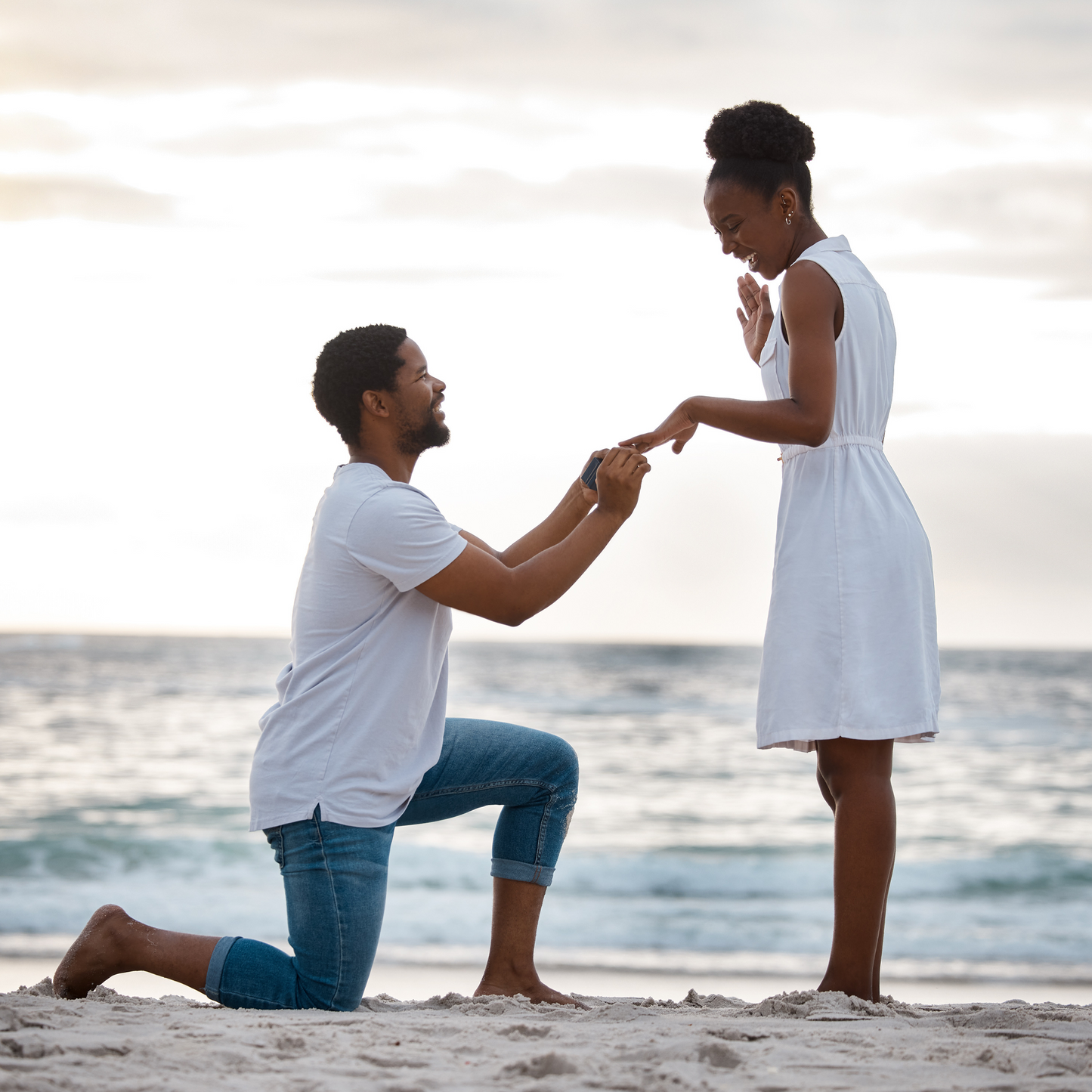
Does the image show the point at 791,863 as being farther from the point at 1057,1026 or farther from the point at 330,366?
the point at 330,366

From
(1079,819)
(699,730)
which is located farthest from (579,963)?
(699,730)

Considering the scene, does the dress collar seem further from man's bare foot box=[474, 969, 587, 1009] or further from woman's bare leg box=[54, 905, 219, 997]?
woman's bare leg box=[54, 905, 219, 997]

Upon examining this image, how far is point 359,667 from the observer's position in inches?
103

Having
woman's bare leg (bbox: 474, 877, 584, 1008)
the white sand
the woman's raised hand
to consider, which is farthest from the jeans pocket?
the woman's raised hand

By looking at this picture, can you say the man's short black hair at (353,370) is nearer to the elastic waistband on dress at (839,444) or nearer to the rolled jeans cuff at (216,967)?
the elastic waistband on dress at (839,444)

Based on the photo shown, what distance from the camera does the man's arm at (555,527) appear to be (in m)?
3.01

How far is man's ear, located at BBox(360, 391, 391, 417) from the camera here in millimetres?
2783

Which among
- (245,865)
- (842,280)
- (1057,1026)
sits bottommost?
(245,865)

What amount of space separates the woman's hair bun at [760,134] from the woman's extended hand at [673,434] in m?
0.60

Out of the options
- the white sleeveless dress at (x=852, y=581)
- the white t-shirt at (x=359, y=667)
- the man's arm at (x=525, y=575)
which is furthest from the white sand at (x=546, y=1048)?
the man's arm at (x=525, y=575)

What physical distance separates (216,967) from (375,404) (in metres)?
1.40

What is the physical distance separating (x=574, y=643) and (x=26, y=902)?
33.6 metres

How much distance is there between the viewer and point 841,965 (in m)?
Answer: 2.46

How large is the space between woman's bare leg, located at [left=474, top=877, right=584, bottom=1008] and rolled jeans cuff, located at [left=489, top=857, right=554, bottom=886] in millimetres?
12
